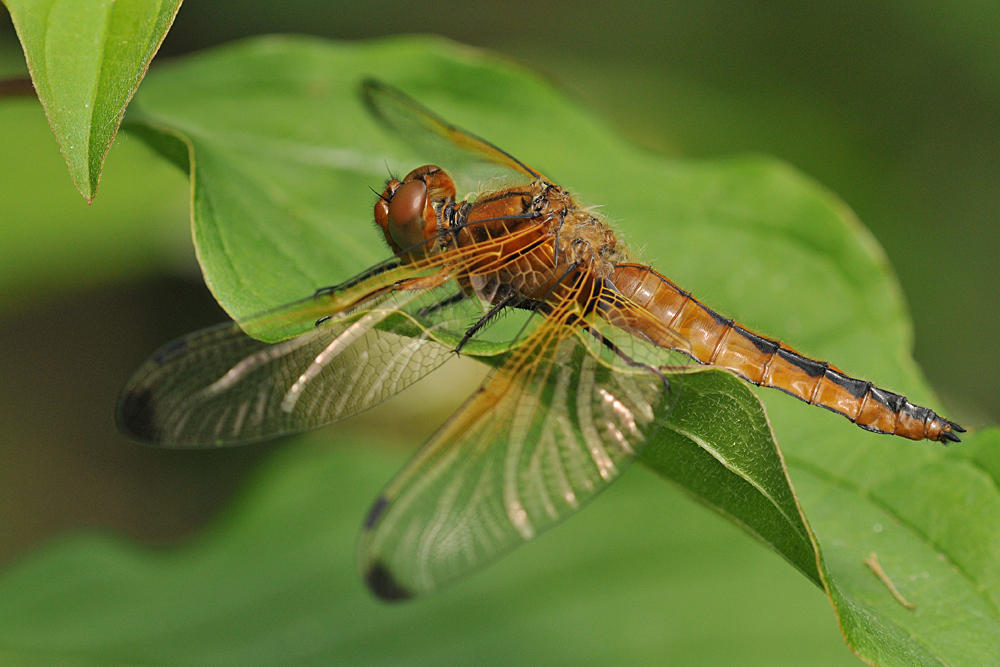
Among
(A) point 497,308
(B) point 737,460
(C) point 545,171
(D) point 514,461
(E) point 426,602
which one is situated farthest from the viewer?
(E) point 426,602

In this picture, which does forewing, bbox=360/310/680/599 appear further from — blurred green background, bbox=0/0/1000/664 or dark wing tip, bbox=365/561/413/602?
blurred green background, bbox=0/0/1000/664

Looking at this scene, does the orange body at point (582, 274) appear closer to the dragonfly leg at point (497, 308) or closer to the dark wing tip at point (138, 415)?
the dragonfly leg at point (497, 308)

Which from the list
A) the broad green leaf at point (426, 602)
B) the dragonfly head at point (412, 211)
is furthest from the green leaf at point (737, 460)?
the broad green leaf at point (426, 602)

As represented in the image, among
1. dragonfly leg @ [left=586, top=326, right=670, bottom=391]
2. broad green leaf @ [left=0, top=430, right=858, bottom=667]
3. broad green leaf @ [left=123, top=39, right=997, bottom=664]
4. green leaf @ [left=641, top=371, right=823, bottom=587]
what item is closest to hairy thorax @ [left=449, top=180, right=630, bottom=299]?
dragonfly leg @ [left=586, top=326, right=670, bottom=391]

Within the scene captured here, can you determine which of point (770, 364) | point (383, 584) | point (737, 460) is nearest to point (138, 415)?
point (383, 584)

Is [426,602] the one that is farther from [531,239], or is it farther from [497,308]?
[531,239]

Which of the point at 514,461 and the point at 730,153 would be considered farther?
the point at 730,153
